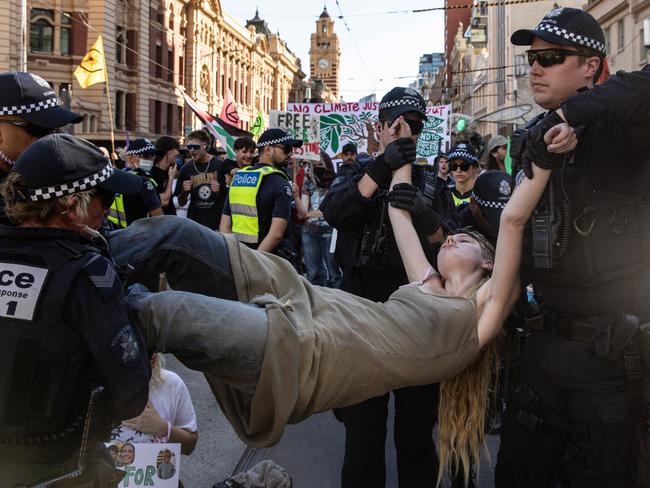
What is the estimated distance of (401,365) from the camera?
2.46 metres

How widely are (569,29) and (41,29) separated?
139 ft

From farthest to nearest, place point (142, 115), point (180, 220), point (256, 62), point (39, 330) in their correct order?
point (256, 62) < point (142, 115) < point (180, 220) < point (39, 330)

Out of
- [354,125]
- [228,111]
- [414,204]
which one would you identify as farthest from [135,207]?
[228,111]

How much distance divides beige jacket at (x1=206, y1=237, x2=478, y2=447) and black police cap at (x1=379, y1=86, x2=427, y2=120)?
1.08 m

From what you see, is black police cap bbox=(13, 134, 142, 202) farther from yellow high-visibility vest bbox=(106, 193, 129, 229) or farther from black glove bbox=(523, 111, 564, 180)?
yellow high-visibility vest bbox=(106, 193, 129, 229)

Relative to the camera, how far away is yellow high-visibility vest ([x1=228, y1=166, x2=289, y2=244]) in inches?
247

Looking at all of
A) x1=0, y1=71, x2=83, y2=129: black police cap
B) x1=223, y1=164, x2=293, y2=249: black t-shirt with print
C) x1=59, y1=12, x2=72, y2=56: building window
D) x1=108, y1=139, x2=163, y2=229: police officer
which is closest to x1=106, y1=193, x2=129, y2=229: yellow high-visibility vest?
→ x1=108, y1=139, x2=163, y2=229: police officer

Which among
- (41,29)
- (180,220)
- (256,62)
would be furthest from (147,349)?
(256,62)

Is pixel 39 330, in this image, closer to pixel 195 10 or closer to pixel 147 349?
pixel 147 349

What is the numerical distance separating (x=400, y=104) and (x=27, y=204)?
1.95 metres

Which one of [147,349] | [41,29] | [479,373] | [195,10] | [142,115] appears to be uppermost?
[195,10]

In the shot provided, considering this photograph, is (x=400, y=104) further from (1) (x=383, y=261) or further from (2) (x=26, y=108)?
(2) (x=26, y=108)

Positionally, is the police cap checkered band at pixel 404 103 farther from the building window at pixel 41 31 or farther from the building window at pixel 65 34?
the building window at pixel 65 34

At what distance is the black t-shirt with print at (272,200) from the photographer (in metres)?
6.20
